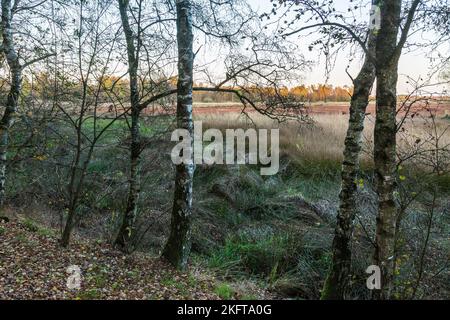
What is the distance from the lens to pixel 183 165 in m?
5.37

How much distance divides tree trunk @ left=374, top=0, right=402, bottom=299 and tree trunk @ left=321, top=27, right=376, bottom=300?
3.53ft

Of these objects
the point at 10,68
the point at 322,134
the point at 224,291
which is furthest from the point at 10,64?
the point at 322,134

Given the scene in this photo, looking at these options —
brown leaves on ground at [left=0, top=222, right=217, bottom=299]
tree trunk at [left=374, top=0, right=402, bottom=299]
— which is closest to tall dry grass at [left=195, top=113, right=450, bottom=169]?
brown leaves on ground at [left=0, top=222, right=217, bottom=299]

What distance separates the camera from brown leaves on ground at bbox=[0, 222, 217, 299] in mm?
4562

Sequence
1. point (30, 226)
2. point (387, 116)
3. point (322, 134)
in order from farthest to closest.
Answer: point (322, 134), point (30, 226), point (387, 116)

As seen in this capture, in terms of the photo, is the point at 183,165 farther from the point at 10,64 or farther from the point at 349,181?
the point at 10,64

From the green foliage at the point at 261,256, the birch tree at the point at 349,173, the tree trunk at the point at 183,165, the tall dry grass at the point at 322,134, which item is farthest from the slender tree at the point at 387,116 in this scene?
the tall dry grass at the point at 322,134

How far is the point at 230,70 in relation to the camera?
587cm

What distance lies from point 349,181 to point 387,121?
1460 mm

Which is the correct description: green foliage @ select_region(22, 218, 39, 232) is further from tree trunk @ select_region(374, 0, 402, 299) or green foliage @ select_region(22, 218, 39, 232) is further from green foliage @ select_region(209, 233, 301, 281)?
tree trunk @ select_region(374, 0, 402, 299)

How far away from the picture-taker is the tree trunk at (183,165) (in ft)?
16.7
